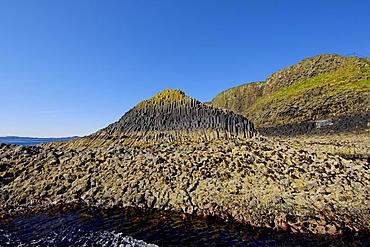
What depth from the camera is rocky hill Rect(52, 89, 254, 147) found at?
2289cm

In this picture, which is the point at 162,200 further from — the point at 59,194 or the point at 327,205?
the point at 327,205

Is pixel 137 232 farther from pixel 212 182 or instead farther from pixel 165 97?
pixel 165 97

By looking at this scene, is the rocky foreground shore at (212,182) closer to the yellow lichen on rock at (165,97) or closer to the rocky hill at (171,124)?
the rocky hill at (171,124)

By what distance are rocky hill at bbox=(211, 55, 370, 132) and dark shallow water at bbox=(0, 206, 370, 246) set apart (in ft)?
131

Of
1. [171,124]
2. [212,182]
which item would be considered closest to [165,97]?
[171,124]

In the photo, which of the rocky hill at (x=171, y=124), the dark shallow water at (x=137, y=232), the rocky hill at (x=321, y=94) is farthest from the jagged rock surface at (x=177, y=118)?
the rocky hill at (x=321, y=94)

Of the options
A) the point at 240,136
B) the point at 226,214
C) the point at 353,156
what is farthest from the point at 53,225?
the point at 353,156

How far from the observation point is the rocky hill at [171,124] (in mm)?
22891

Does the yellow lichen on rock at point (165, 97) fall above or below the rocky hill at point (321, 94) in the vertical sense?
below

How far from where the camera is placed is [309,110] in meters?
59.8

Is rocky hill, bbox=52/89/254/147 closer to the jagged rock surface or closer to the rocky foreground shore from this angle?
the jagged rock surface

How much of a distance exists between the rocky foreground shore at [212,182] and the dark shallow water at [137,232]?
705 mm

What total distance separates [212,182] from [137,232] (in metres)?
5.33

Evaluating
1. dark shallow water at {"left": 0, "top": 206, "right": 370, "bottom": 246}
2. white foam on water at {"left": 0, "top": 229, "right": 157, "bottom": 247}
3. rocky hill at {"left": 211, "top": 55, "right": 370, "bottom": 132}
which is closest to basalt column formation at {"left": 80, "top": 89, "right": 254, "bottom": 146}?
dark shallow water at {"left": 0, "top": 206, "right": 370, "bottom": 246}
